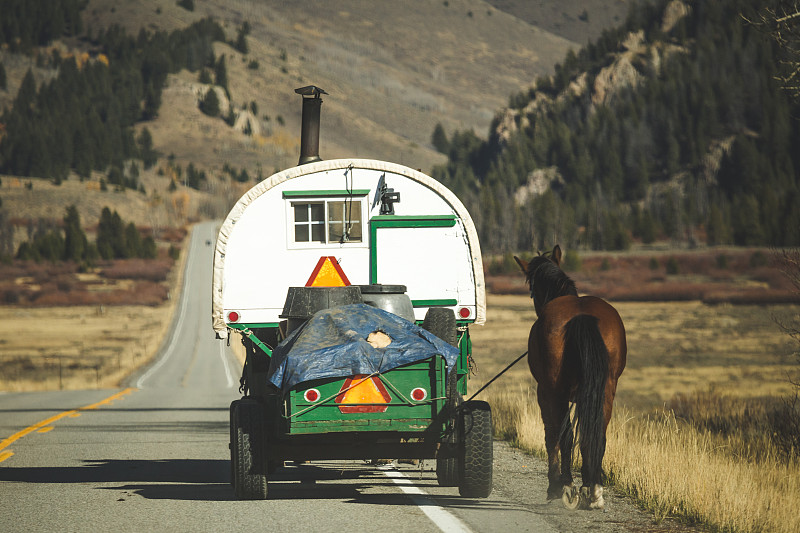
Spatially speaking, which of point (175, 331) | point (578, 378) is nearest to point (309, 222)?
point (578, 378)

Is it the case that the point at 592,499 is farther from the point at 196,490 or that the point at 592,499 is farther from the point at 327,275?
the point at 327,275

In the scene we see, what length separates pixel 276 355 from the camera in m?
9.06

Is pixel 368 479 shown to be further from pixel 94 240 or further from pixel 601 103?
pixel 601 103

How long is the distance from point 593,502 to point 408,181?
5.12 metres

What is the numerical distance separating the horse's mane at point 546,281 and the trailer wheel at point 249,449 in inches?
114

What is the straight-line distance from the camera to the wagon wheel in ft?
28.8

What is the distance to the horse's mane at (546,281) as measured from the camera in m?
9.50

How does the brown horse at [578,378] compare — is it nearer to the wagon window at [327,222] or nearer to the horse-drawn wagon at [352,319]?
the horse-drawn wagon at [352,319]

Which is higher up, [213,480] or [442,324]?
[442,324]

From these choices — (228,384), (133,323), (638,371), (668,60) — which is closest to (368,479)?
(638,371)

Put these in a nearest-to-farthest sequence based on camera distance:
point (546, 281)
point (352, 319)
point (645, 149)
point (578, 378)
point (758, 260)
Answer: point (578, 378), point (352, 319), point (546, 281), point (758, 260), point (645, 149)

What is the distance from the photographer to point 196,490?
10070 millimetres

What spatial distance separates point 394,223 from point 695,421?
23.5 feet

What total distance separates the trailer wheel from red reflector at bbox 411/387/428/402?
55.1 inches
